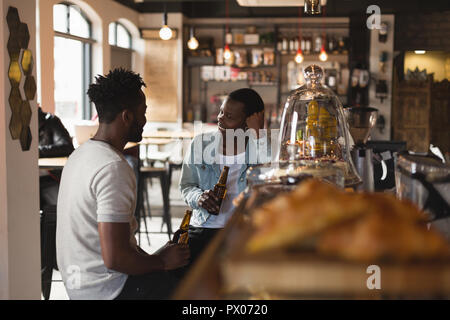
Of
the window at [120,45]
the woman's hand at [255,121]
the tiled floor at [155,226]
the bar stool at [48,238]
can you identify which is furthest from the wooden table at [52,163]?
the window at [120,45]

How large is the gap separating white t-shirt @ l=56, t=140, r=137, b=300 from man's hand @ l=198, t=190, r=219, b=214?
68 centimetres

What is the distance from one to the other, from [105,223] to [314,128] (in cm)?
110

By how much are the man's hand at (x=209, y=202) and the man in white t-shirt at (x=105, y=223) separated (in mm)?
541

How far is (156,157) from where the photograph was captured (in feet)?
30.8

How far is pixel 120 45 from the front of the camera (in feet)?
35.9

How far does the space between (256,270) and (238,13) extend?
35.1 ft

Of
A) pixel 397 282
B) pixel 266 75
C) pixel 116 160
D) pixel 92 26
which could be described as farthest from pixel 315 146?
pixel 266 75

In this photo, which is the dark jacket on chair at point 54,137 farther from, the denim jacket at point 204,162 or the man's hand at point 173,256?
the man's hand at point 173,256

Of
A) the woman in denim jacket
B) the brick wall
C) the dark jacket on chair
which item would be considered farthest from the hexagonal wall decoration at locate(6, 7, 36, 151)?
the brick wall

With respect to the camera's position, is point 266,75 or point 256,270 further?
point 266,75

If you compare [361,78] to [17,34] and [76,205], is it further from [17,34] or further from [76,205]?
[76,205]

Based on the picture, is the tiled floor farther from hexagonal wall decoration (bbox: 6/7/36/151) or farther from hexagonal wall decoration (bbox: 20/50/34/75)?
hexagonal wall decoration (bbox: 20/50/34/75)

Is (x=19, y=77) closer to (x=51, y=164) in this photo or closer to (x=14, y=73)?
(x=14, y=73)

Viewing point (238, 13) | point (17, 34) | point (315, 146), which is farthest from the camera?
point (238, 13)
